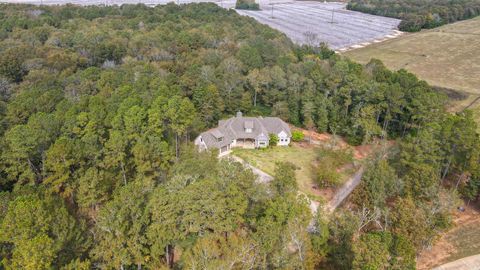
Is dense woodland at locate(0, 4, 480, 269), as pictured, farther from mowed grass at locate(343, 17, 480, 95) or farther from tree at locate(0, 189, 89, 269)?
mowed grass at locate(343, 17, 480, 95)

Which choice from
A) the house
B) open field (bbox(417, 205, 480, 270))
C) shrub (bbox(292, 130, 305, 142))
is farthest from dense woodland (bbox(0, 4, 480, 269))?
shrub (bbox(292, 130, 305, 142))

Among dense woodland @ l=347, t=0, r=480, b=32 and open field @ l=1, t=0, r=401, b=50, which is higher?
dense woodland @ l=347, t=0, r=480, b=32

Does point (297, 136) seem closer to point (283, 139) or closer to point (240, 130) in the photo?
point (283, 139)

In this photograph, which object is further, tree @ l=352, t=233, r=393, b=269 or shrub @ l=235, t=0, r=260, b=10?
shrub @ l=235, t=0, r=260, b=10

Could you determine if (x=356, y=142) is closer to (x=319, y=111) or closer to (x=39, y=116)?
(x=319, y=111)

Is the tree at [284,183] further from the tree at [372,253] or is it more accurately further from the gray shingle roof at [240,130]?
the gray shingle roof at [240,130]

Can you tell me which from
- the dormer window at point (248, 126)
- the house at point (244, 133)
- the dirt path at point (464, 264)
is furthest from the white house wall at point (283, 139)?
the dirt path at point (464, 264)

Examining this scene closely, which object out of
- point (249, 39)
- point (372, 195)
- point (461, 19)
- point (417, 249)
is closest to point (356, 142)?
point (372, 195)

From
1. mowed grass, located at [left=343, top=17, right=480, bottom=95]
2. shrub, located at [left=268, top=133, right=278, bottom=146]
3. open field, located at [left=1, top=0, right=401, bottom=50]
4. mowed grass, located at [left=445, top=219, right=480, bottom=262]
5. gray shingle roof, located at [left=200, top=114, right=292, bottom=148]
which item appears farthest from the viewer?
open field, located at [left=1, top=0, right=401, bottom=50]
